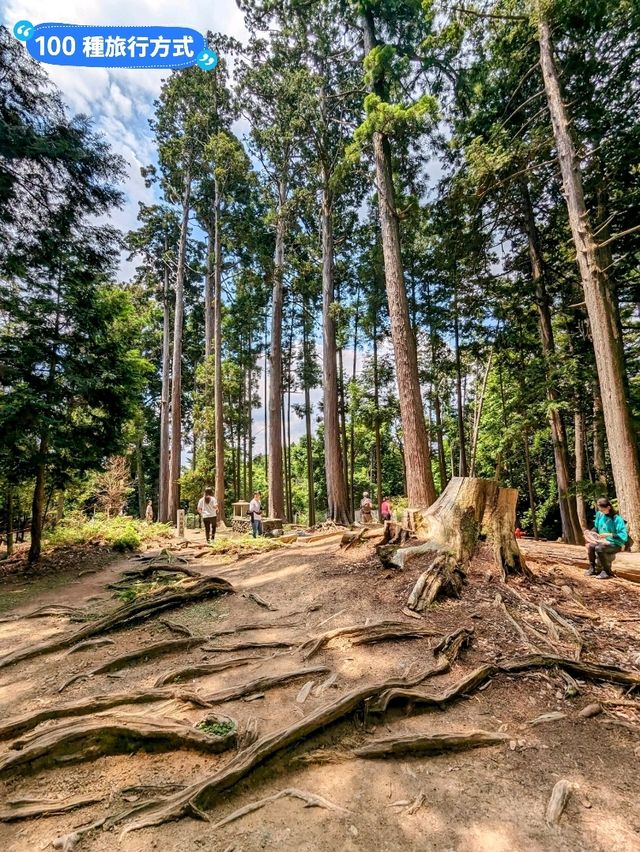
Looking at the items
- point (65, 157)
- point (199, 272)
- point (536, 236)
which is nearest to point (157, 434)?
point (199, 272)

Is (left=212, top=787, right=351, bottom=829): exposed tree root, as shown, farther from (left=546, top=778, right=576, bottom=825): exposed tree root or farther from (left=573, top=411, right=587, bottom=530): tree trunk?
(left=573, top=411, right=587, bottom=530): tree trunk

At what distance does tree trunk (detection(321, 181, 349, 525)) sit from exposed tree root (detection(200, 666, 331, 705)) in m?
9.34

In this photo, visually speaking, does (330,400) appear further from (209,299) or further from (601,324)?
(209,299)

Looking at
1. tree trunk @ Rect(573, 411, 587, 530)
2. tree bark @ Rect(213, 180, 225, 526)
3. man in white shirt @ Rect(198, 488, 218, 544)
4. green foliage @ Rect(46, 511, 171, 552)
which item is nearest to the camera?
green foliage @ Rect(46, 511, 171, 552)

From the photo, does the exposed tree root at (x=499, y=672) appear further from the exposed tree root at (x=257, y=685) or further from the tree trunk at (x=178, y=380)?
the tree trunk at (x=178, y=380)

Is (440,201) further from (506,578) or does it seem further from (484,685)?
(484,685)

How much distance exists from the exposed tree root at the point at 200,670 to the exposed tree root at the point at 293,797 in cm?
148

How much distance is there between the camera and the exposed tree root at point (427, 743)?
2184 mm

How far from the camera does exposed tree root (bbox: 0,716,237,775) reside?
2.21m

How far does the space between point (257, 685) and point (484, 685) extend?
67.5 inches

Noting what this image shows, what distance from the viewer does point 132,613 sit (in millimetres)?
4559

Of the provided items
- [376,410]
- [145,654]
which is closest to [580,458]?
[376,410]

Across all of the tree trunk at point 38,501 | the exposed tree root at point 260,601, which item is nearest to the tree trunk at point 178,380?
the tree trunk at point 38,501

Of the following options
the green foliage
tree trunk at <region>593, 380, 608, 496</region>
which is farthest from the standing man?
tree trunk at <region>593, 380, 608, 496</region>
